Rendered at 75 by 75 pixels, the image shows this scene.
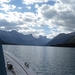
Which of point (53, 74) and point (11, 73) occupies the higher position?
point (11, 73)

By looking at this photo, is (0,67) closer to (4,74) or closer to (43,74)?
(4,74)

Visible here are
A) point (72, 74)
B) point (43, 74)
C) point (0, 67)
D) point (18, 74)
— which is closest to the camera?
point (0, 67)

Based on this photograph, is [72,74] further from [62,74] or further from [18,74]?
A: [18,74]

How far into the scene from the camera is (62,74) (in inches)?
1850

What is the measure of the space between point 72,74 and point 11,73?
33780 mm

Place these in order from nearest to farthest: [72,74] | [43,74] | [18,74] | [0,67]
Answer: [0,67] → [18,74] → [43,74] → [72,74]

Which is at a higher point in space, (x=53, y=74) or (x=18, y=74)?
(x=18, y=74)

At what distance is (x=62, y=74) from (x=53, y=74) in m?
3.75

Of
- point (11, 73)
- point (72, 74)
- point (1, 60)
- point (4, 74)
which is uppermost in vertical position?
point (1, 60)

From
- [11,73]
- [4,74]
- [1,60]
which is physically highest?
[1,60]

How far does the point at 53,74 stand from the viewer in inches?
1764

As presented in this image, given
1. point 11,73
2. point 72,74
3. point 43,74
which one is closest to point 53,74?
point 43,74

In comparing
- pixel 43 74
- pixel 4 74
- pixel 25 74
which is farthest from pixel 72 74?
pixel 4 74

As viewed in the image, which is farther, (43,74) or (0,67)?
(43,74)
